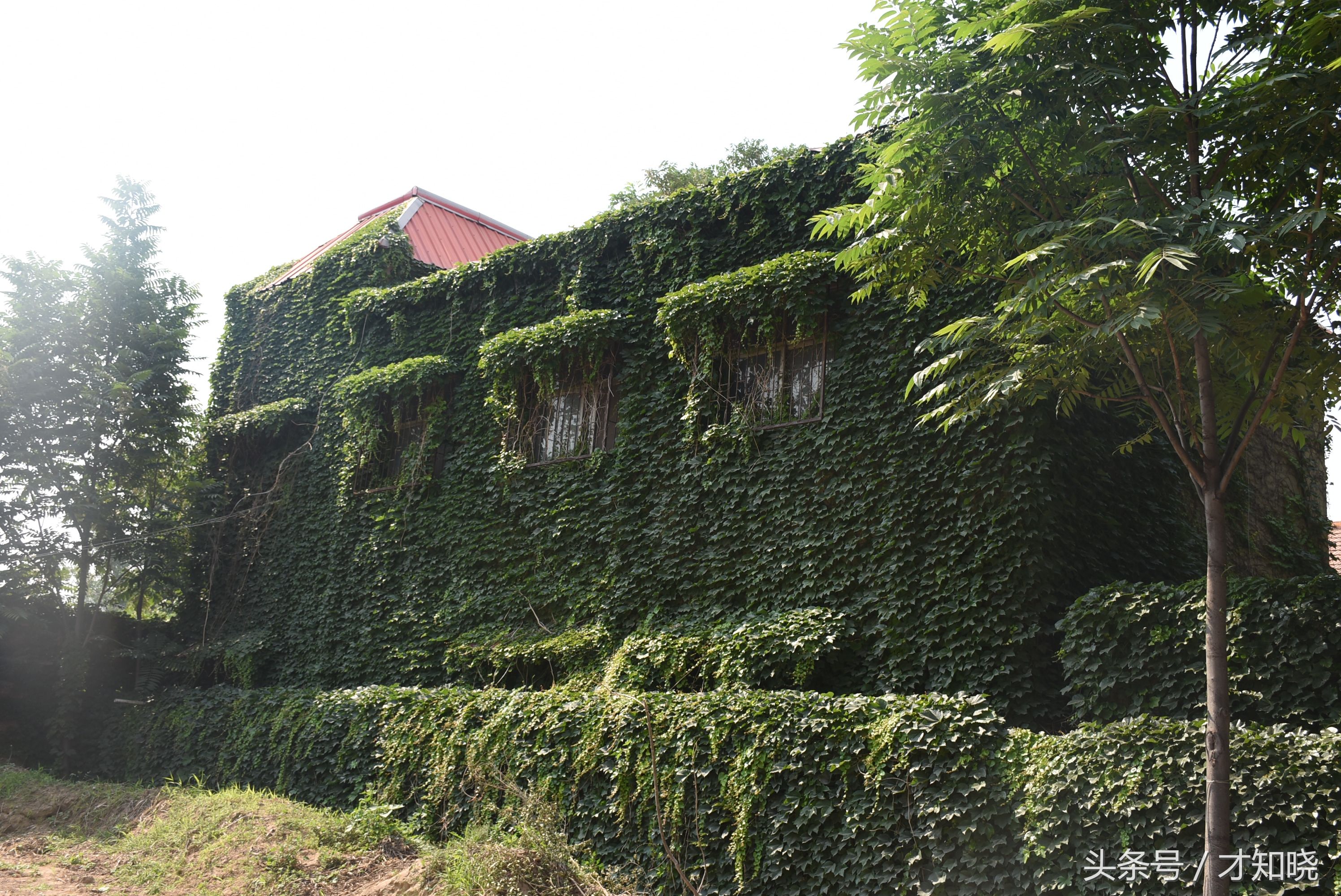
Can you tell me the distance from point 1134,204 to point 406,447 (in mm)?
10845

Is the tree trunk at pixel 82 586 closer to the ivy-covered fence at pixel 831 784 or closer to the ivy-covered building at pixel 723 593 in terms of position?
the ivy-covered building at pixel 723 593

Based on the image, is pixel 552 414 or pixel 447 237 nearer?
pixel 552 414

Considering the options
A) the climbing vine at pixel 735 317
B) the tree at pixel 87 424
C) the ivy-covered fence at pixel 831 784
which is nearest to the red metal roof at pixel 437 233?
the tree at pixel 87 424

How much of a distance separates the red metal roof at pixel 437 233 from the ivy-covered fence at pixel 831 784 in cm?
916

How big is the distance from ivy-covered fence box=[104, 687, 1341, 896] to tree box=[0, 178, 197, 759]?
24.4ft

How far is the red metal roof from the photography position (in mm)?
16625

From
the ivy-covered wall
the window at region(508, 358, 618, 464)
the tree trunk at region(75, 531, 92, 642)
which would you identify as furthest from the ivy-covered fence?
the tree trunk at region(75, 531, 92, 642)

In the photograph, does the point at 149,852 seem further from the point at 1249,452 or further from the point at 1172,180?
the point at 1249,452

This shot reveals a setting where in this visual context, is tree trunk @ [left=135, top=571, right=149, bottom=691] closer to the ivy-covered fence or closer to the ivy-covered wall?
the ivy-covered wall

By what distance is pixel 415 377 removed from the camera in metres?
13.2

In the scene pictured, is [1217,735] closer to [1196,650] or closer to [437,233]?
[1196,650]

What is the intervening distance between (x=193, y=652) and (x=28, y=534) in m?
3.58

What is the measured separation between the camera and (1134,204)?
4.88 m

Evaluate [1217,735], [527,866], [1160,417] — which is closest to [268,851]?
[527,866]
